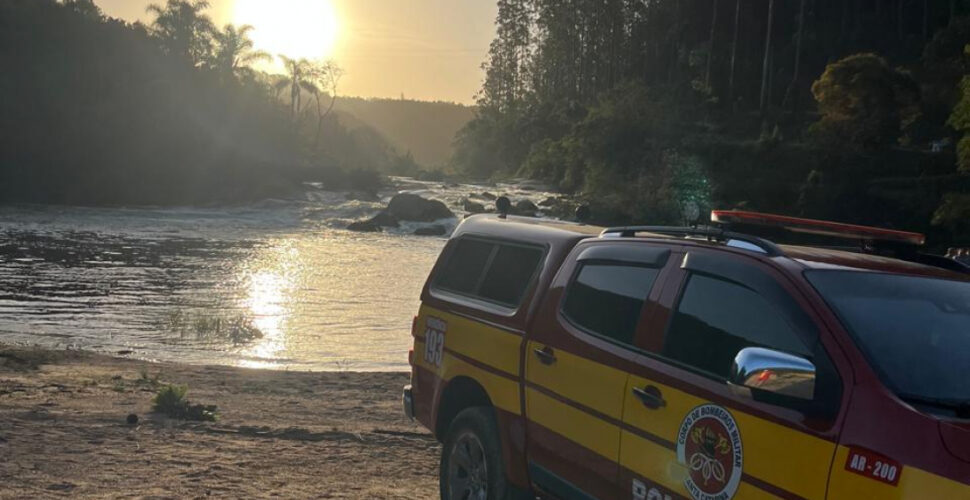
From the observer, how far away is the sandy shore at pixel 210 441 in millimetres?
6684

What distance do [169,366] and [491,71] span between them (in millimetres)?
114082

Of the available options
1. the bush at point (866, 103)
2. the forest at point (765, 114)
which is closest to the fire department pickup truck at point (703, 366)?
the forest at point (765, 114)

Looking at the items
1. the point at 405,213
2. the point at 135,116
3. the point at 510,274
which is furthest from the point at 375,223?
the point at 510,274

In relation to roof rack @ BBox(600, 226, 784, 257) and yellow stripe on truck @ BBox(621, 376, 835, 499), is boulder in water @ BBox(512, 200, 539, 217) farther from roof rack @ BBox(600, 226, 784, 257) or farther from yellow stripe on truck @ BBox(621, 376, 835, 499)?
yellow stripe on truck @ BBox(621, 376, 835, 499)

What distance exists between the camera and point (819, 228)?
4.83 metres

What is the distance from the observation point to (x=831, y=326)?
136 inches

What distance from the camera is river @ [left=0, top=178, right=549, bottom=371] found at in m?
17.1

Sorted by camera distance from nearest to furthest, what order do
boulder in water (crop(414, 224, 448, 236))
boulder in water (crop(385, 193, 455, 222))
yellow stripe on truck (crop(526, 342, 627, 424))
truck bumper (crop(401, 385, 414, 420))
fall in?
1. yellow stripe on truck (crop(526, 342, 627, 424))
2. truck bumper (crop(401, 385, 414, 420))
3. boulder in water (crop(414, 224, 448, 236))
4. boulder in water (crop(385, 193, 455, 222))

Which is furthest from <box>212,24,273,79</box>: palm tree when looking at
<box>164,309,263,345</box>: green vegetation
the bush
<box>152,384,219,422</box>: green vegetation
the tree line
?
<box>152,384,219,422</box>: green vegetation

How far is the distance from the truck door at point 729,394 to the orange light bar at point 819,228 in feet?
1.94

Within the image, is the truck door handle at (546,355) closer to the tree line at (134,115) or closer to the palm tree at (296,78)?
the tree line at (134,115)

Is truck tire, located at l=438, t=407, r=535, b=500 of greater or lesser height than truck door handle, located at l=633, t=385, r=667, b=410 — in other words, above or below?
below

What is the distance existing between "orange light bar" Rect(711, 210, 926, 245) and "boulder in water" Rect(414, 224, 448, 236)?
4271 centimetres

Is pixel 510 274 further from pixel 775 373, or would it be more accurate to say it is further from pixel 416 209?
pixel 416 209
